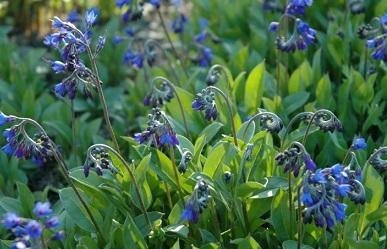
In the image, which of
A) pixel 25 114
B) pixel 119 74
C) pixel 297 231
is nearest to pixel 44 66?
pixel 119 74

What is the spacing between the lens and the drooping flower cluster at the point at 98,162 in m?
3.72

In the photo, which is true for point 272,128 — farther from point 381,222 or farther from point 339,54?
point 339,54

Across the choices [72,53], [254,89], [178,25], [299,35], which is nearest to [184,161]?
[72,53]

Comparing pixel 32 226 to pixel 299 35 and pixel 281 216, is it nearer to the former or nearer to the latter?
pixel 281 216

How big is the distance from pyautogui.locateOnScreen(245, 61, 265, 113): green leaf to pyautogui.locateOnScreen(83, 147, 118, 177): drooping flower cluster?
136 cm

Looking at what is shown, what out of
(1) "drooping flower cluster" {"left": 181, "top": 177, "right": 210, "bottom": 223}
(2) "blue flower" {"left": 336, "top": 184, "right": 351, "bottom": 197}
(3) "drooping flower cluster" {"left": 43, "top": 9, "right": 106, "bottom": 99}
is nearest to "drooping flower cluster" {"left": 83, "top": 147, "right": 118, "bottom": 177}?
(3) "drooping flower cluster" {"left": 43, "top": 9, "right": 106, "bottom": 99}

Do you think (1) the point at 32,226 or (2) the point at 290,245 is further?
(2) the point at 290,245

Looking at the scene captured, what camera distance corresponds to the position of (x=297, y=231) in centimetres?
391

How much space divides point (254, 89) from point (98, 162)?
1681mm

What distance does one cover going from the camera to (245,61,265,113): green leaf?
5.16 metres

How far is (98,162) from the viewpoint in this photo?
12.4 feet

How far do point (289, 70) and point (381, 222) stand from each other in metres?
2.16

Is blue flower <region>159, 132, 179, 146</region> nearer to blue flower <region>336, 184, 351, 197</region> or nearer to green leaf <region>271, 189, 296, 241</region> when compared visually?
green leaf <region>271, 189, 296, 241</region>

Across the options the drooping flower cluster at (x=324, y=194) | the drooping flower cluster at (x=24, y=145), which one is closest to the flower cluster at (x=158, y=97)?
the drooping flower cluster at (x=24, y=145)
